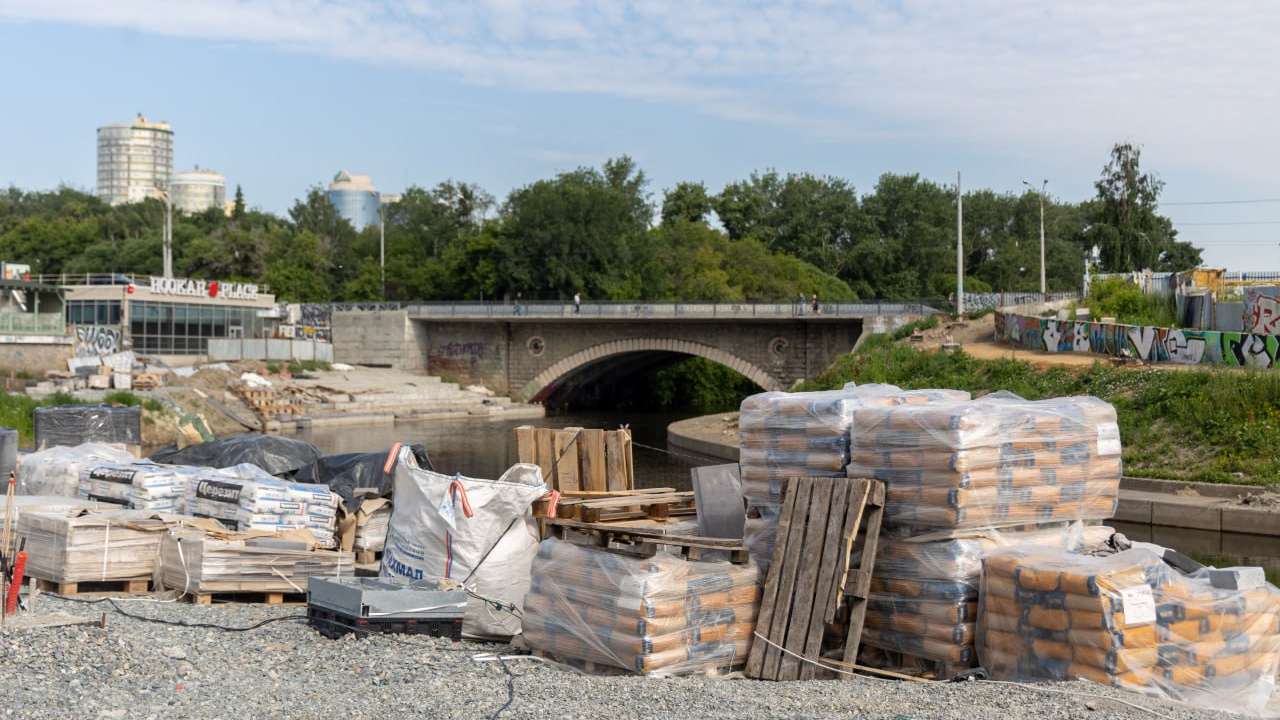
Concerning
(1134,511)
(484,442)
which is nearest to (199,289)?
(484,442)

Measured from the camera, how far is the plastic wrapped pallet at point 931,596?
9.29m

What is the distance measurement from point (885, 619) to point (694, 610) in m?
1.65

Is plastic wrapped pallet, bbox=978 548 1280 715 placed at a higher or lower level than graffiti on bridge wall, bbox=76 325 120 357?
lower

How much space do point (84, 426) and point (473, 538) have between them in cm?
1624

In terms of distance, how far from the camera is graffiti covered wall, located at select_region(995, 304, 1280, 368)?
2719 cm

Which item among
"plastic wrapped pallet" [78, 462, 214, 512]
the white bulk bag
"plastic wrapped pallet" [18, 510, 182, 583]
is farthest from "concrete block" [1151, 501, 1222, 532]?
"plastic wrapped pallet" [18, 510, 182, 583]

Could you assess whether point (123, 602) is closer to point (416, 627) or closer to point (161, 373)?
point (416, 627)

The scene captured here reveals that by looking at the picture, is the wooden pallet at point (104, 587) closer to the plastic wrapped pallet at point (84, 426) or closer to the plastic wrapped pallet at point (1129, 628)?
the plastic wrapped pallet at point (1129, 628)

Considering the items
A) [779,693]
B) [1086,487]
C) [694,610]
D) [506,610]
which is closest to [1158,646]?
[1086,487]

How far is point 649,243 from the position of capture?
64.5m

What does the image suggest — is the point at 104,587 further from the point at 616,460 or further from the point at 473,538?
the point at 616,460

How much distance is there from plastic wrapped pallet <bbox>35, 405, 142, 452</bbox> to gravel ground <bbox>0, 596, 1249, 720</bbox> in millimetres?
15556

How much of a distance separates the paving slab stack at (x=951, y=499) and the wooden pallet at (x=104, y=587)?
7.44 metres

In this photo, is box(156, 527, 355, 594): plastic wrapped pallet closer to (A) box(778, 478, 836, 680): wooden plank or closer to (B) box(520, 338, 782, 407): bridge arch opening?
(A) box(778, 478, 836, 680): wooden plank
